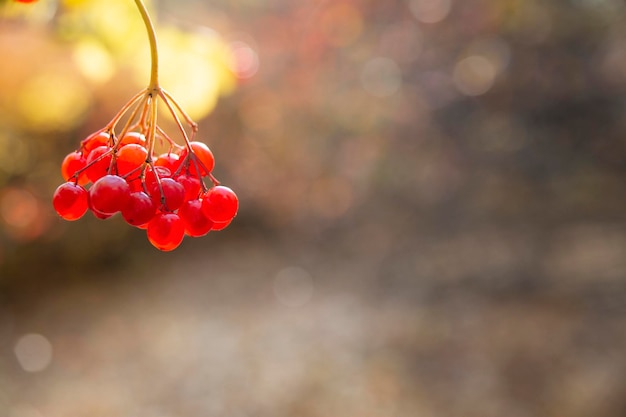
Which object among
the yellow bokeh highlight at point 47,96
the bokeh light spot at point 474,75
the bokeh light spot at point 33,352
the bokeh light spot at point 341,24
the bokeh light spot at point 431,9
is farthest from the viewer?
the bokeh light spot at point 474,75

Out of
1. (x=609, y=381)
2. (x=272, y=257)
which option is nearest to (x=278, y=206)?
(x=272, y=257)

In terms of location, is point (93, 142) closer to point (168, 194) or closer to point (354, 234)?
point (168, 194)

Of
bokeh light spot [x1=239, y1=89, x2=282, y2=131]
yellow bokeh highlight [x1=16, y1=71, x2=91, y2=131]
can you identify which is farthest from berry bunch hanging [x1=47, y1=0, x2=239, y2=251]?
bokeh light spot [x1=239, y1=89, x2=282, y2=131]

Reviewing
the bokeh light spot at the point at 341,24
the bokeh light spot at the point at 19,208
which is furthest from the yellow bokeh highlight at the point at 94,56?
the bokeh light spot at the point at 341,24

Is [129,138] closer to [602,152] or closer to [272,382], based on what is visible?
[272,382]

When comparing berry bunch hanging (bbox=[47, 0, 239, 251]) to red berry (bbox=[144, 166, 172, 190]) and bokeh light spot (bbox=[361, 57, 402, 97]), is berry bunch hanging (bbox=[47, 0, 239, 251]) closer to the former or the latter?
red berry (bbox=[144, 166, 172, 190])

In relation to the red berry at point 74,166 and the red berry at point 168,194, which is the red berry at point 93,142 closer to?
the red berry at point 74,166

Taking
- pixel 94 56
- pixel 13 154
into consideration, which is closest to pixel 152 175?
pixel 94 56
